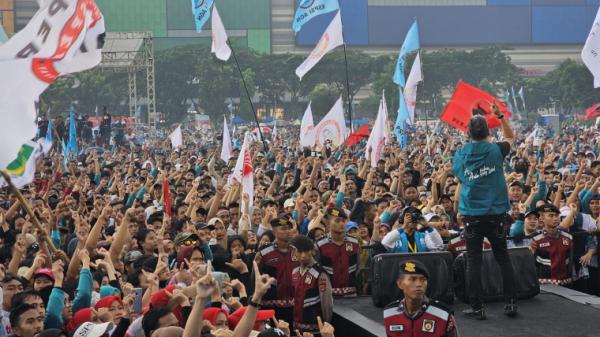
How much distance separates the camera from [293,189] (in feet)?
47.2

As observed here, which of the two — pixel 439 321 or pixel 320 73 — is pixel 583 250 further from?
pixel 320 73

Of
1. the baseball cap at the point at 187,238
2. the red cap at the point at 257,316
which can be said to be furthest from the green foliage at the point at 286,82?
the red cap at the point at 257,316

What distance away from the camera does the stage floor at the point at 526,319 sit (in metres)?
7.09

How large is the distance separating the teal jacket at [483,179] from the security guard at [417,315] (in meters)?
1.43

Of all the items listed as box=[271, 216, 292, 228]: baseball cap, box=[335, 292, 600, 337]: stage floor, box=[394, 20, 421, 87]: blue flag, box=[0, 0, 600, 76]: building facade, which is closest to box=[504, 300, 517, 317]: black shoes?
box=[335, 292, 600, 337]: stage floor

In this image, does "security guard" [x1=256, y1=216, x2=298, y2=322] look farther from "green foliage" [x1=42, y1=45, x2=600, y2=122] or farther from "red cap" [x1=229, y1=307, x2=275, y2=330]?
"green foliage" [x1=42, y1=45, x2=600, y2=122]

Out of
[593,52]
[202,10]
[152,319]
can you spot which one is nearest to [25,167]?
[152,319]

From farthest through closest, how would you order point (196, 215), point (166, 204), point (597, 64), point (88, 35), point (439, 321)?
1. point (597, 64)
2. point (166, 204)
3. point (196, 215)
4. point (88, 35)
5. point (439, 321)

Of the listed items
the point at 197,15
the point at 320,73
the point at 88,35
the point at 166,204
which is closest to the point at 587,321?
the point at 88,35

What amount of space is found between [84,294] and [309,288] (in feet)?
5.12

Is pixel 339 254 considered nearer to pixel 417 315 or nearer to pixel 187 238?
pixel 187 238

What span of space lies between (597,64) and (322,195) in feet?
11.6

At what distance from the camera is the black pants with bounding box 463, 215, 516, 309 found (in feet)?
23.1

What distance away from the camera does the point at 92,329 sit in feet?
19.1
